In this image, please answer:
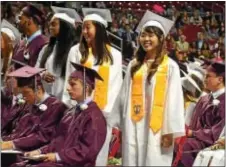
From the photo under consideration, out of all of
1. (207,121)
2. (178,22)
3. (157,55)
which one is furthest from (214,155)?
(178,22)

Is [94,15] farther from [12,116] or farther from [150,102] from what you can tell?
[12,116]

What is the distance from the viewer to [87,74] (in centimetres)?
402

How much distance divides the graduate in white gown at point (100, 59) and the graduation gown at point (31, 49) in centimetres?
17

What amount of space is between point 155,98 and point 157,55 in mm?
222

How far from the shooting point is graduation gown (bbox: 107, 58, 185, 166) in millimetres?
3992

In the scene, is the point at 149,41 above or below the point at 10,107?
above

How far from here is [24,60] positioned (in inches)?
161

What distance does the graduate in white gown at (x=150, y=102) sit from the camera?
399 cm

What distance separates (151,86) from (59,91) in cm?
47

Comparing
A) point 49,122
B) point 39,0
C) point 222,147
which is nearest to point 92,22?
point 39,0

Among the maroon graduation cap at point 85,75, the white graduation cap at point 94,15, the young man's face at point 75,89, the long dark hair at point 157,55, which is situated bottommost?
the young man's face at point 75,89

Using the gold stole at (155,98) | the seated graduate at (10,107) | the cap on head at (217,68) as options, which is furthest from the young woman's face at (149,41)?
the seated graduate at (10,107)

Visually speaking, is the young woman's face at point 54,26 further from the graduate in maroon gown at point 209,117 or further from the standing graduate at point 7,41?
the graduate in maroon gown at point 209,117

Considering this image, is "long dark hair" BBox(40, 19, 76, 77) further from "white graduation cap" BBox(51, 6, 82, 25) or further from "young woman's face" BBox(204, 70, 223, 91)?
"young woman's face" BBox(204, 70, 223, 91)
